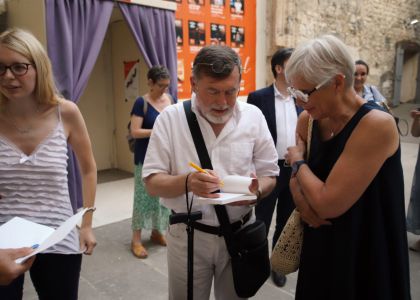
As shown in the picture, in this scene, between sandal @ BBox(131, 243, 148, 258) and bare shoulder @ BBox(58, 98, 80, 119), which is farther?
sandal @ BBox(131, 243, 148, 258)

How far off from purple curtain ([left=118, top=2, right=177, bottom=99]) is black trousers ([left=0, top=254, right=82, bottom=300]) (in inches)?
147

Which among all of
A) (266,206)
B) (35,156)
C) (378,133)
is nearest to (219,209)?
(378,133)

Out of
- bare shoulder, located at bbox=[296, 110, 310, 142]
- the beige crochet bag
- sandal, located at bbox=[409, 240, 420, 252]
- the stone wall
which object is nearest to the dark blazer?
bare shoulder, located at bbox=[296, 110, 310, 142]

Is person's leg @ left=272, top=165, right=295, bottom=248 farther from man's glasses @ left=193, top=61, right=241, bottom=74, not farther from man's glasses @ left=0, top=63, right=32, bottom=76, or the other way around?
man's glasses @ left=0, top=63, right=32, bottom=76

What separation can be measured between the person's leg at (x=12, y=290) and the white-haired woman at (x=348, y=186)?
1200 millimetres

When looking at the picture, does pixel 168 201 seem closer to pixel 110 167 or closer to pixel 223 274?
pixel 223 274

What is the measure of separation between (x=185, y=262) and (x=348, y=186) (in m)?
0.77

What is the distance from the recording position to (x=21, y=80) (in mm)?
1474

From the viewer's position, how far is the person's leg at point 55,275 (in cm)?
151

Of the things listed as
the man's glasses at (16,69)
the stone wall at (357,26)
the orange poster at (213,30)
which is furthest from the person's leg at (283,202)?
the stone wall at (357,26)

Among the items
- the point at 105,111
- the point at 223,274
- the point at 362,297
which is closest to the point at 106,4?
the point at 105,111

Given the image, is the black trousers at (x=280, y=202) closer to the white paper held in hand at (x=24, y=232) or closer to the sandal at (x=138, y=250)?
the sandal at (x=138, y=250)

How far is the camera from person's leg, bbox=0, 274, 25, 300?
1.43 metres

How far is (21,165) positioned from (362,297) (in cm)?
146
